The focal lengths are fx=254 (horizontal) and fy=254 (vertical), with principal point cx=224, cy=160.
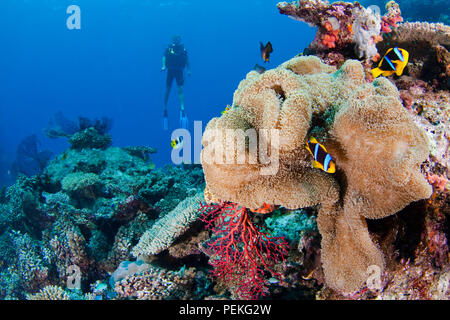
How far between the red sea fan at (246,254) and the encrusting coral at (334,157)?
645mm

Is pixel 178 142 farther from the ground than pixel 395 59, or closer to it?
closer to it

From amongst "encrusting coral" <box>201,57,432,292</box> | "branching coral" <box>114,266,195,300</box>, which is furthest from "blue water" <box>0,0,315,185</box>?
"encrusting coral" <box>201,57,432,292</box>

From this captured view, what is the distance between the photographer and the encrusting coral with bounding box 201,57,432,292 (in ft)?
5.41

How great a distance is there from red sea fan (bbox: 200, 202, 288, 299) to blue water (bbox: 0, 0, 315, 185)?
59.7 meters

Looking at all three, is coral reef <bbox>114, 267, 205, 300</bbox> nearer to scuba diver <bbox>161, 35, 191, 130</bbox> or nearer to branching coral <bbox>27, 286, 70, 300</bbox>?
branching coral <bbox>27, 286, 70, 300</bbox>

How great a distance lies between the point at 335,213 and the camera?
6.86 feet

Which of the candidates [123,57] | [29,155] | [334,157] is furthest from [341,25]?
[123,57]

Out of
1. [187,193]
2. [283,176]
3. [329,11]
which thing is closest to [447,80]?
[329,11]

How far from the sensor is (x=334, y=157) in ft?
6.29

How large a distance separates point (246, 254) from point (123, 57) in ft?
374

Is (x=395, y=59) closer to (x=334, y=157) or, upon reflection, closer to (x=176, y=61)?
(x=334, y=157)
